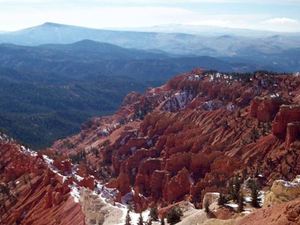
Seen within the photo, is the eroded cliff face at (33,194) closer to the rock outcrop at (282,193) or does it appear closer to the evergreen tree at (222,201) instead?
the evergreen tree at (222,201)

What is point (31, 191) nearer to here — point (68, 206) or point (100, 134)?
point (68, 206)

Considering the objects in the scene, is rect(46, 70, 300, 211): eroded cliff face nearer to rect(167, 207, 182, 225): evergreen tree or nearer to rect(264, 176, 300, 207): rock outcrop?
rect(167, 207, 182, 225): evergreen tree

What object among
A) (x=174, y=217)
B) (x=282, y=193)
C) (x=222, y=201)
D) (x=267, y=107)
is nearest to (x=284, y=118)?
(x=267, y=107)

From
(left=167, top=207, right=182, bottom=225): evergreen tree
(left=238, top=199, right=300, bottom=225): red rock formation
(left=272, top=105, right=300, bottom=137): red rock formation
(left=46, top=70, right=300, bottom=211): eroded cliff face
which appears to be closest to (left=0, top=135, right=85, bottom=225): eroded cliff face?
(left=46, top=70, right=300, bottom=211): eroded cliff face

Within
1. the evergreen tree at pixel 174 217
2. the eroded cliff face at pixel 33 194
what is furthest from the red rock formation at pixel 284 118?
the evergreen tree at pixel 174 217

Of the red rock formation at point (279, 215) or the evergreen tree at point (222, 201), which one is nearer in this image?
the red rock formation at point (279, 215)

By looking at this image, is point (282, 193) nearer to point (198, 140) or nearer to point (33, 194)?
point (33, 194)

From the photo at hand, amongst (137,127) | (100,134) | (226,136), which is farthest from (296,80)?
(100,134)

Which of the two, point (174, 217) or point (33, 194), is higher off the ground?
point (174, 217)

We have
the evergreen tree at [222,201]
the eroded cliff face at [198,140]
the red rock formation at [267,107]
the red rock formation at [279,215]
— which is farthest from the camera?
the red rock formation at [267,107]
